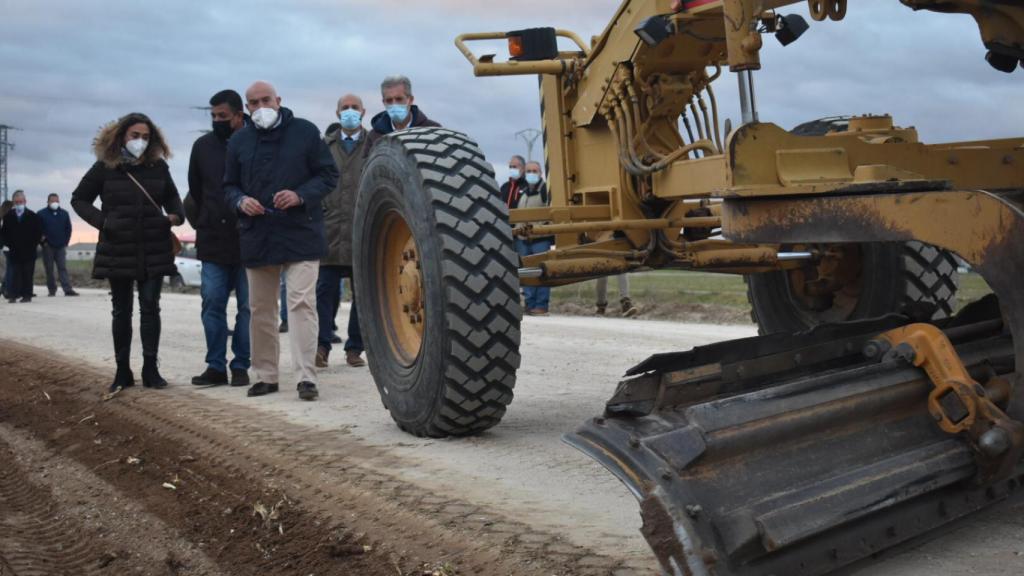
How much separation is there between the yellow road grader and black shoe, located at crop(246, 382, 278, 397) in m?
1.80

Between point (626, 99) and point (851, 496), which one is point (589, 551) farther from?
point (626, 99)

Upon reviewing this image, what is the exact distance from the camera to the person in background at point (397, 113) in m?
8.94

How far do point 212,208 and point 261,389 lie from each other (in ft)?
Result: 4.91

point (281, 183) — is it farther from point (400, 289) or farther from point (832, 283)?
point (832, 283)

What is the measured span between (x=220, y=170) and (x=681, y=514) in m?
6.61

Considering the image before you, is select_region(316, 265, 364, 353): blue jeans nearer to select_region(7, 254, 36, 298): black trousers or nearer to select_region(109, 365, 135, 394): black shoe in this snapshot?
select_region(109, 365, 135, 394): black shoe

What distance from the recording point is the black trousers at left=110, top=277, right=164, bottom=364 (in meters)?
8.91

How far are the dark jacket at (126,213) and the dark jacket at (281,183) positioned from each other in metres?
0.90

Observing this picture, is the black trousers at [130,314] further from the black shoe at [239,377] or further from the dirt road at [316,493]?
the black shoe at [239,377]

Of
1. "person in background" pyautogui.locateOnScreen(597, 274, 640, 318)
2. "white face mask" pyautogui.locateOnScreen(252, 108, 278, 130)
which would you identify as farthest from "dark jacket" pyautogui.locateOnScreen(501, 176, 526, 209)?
"white face mask" pyautogui.locateOnScreen(252, 108, 278, 130)

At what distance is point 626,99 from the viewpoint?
22.3ft

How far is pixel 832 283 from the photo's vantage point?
6.93 m

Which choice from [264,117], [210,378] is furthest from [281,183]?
[210,378]

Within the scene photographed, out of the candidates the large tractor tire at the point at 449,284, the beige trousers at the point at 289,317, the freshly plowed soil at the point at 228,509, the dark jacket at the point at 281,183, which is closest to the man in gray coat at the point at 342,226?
the beige trousers at the point at 289,317
